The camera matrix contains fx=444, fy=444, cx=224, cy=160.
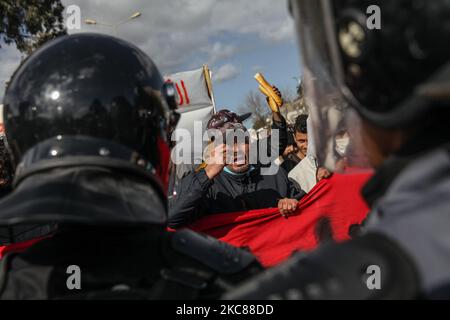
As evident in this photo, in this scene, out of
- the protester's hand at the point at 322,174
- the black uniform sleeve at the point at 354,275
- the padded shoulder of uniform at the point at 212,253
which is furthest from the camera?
the protester's hand at the point at 322,174

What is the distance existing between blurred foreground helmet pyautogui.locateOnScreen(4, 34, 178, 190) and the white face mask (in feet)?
1.92

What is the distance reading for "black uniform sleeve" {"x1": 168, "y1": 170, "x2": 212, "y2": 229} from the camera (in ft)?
10.9

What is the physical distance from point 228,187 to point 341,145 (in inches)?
88.1

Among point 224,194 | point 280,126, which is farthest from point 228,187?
point 280,126

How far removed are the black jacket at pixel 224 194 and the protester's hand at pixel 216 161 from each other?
0.17 feet

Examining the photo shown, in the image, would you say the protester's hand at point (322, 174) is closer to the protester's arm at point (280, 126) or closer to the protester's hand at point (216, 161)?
the protester's hand at point (216, 161)

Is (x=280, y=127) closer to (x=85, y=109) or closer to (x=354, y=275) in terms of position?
(x=85, y=109)

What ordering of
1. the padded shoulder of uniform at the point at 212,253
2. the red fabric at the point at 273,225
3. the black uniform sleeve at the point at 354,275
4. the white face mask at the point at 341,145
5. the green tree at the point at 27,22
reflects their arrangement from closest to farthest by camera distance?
the black uniform sleeve at the point at 354,275, the padded shoulder of uniform at the point at 212,253, the white face mask at the point at 341,145, the red fabric at the point at 273,225, the green tree at the point at 27,22

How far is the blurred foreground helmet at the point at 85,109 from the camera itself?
1.33m

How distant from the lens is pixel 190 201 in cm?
330

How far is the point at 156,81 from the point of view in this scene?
1.58 m

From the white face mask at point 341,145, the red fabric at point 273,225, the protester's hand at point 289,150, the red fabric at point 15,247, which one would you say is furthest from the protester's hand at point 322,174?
the red fabric at point 15,247
